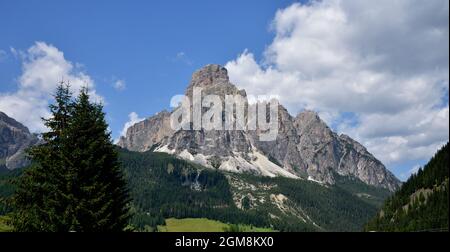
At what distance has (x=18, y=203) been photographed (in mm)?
49656

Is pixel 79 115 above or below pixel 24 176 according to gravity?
above

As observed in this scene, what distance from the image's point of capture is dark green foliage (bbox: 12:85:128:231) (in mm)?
45188

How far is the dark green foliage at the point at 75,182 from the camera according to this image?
148 feet

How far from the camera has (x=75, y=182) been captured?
46.5 meters
